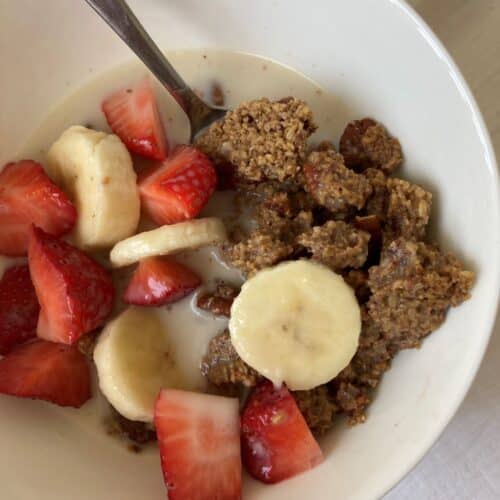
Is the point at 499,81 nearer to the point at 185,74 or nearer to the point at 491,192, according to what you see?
the point at 491,192

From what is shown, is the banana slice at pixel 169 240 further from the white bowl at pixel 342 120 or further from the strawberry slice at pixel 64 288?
the white bowl at pixel 342 120

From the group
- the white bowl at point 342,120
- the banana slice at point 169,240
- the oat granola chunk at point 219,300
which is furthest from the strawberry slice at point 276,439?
the banana slice at point 169,240

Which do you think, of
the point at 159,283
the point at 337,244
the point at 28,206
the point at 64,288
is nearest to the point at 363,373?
the point at 337,244

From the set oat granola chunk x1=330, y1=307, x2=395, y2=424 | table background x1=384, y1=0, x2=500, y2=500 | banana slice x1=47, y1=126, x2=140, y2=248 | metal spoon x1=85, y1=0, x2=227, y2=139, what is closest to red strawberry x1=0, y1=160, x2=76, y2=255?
banana slice x1=47, y1=126, x2=140, y2=248

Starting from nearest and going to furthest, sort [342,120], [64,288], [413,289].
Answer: [413,289] < [64,288] < [342,120]

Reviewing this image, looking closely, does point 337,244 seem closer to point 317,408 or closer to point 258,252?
point 258,252

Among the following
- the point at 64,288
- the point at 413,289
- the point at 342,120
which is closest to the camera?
the point at 413,289

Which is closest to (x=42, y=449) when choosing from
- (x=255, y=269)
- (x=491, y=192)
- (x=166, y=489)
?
(x=166, y=489)
